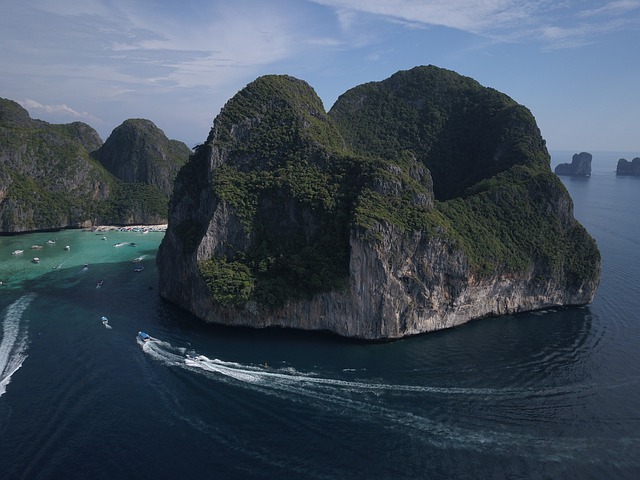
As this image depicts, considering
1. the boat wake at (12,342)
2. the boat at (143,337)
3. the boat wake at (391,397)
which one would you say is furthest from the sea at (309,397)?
the boat at (143,337)

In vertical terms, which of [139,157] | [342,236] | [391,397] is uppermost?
[139,157]

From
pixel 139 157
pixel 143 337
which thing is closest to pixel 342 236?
pixel 143 337

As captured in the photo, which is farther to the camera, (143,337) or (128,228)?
(128,228)

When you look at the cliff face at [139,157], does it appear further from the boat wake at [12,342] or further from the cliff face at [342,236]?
the boat wake at [12,342]

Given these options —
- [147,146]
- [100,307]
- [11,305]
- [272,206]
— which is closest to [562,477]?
[272,206]

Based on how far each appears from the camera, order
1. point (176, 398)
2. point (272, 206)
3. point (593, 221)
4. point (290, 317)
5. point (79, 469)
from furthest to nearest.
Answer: point (593, 221), point (272, 206), point (290, 317), point (176, 398), point (79, 469)

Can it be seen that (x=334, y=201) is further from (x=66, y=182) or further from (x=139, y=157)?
(x=139, y=157)

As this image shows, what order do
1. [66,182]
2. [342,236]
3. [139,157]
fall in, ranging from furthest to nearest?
[139,157], [66,182], [342,236]

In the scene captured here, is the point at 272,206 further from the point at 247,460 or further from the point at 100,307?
the point at 247,460
